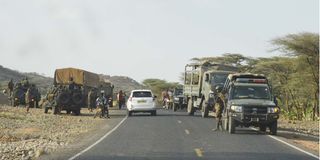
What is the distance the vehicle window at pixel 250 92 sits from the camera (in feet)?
83.4

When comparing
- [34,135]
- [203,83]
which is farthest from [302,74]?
[34,135]

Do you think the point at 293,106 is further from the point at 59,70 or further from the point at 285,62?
the point at 59,70

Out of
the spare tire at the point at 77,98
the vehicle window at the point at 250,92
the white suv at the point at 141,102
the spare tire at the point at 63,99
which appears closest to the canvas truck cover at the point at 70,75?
the spare tire at the point at 77,98

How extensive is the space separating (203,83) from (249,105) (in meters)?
13.1

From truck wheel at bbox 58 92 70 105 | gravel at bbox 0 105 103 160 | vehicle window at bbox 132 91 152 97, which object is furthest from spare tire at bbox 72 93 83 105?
gravel at bbox 0 105 103 160

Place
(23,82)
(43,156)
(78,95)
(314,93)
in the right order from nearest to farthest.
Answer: (43,156)
(78,95)
(314,93)
(23,82)

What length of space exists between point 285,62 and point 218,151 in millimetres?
31271

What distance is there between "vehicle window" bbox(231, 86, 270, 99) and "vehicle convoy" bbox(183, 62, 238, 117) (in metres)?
8.09

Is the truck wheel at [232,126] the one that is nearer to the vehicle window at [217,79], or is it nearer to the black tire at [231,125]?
the black tire at [231,125]

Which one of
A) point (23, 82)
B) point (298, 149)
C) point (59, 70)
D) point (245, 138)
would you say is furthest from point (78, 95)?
point (298, 149)

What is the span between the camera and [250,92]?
2562 centimetres

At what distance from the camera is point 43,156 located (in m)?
16.3

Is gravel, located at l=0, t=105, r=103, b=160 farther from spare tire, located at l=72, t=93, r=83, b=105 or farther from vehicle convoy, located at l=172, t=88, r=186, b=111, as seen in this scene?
vehicle convoy, located at l=172, t=88, r=186, b=111

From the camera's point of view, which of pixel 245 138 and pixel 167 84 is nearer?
pixel 245 138
